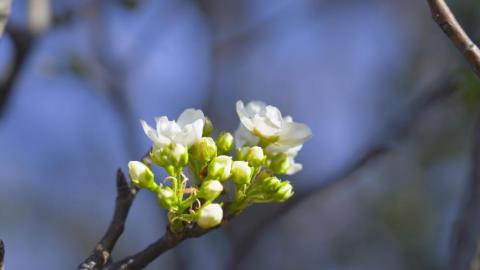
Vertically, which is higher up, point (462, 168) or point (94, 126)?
point (94, 126)

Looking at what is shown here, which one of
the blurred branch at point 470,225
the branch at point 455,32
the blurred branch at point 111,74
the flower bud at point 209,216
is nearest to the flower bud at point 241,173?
the flower bud at point 209,216

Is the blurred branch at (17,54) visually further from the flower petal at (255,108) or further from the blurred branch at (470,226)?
the blurred branch at (470,226)

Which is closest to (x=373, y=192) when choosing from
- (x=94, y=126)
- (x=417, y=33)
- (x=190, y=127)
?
(x=417, y=33)

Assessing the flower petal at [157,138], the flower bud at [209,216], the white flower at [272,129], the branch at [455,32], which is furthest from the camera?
the white flower at [272,129]

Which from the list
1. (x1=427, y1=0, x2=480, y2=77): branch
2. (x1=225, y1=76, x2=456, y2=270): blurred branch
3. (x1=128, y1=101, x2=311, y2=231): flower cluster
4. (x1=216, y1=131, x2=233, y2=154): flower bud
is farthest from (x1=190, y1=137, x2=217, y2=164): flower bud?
(x1=225, y1=76, x2=456, y2=270): blurred branch

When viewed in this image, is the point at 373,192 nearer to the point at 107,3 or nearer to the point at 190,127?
the point at 107,3

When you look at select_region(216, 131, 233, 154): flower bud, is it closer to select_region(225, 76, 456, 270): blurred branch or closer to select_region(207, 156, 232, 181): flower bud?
select_region(207, 156, 232, 181): flower bud

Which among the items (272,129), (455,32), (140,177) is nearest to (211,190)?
(140,177)
